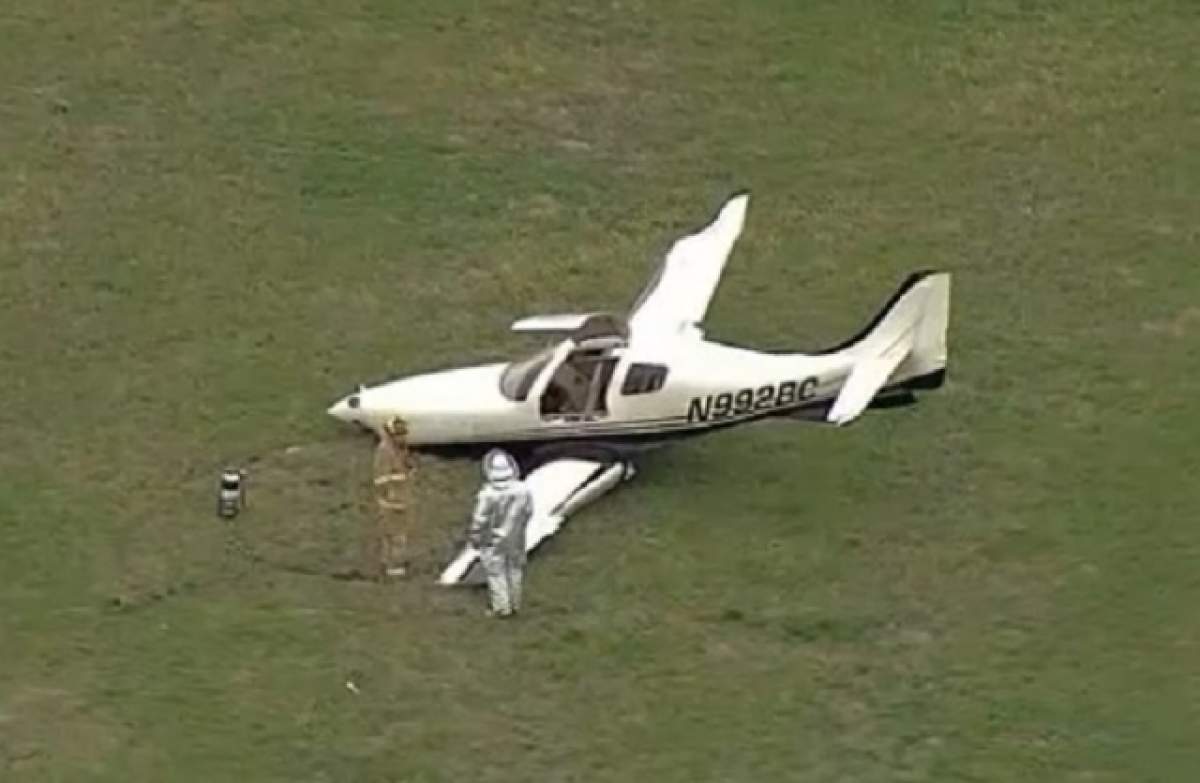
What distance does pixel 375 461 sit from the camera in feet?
74.8

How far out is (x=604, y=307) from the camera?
25844mm

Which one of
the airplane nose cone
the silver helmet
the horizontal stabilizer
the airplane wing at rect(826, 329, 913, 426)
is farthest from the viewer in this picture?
the horizontal stabilizer

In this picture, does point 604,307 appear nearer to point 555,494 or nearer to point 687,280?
point 687,280

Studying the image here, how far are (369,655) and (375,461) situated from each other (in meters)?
2.56

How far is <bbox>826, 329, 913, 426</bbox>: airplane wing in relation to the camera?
2197cm

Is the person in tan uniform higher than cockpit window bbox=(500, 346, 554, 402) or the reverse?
the reverse

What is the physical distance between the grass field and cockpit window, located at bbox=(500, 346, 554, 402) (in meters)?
0.67

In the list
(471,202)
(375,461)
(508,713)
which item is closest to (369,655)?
(508,713)

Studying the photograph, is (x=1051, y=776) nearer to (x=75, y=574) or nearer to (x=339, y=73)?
(x=75, y=574)

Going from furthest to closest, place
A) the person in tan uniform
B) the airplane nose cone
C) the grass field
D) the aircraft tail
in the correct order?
the airplane nose cone
the aircraft tail
the person in tan uniform
the grass field

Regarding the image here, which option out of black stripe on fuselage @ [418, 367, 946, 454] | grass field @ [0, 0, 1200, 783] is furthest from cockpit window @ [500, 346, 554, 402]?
grass field @ [0, 0, 1200, 783]

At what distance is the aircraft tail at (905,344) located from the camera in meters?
22.4

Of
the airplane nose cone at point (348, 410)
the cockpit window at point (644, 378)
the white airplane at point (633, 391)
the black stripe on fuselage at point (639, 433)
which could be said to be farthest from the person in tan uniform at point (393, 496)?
the cockpit window at point (644, 378)

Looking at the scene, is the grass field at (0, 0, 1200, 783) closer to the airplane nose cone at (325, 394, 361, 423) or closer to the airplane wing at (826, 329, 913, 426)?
the airplane nose cone at (325, 394, 361, 423)
